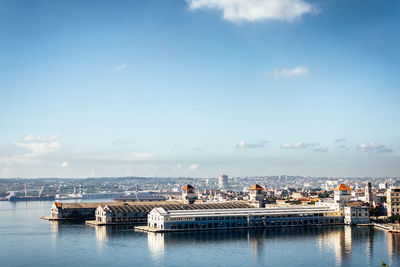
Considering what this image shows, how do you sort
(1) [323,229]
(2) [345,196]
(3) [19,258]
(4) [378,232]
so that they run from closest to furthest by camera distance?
(3) [19,258]
(4) [378,232]
(1) [323,229]
(2) [345,196]

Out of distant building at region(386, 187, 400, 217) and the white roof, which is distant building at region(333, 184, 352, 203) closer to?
the white roof

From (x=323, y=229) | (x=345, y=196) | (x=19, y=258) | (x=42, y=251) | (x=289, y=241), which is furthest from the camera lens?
(x=345, y=196)

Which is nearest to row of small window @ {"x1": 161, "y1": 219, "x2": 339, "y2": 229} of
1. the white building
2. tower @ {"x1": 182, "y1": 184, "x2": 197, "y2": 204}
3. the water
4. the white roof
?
the white roof

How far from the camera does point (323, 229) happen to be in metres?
51.6

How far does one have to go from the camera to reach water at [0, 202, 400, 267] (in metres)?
34.6

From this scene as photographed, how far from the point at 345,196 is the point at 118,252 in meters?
28.5

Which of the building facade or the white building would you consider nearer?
the building facade

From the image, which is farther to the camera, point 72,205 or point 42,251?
point 72,205

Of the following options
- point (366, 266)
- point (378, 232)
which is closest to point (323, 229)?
point (378, 232)

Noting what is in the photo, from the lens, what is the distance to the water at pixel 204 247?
3461 centimetres

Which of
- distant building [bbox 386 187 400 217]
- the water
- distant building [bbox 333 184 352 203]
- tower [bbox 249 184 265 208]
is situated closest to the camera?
the water

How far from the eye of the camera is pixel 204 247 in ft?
131

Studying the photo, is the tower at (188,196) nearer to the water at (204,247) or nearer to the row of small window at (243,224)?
the row of small window at (243,224)

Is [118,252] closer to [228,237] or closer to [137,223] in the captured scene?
[228,237]
